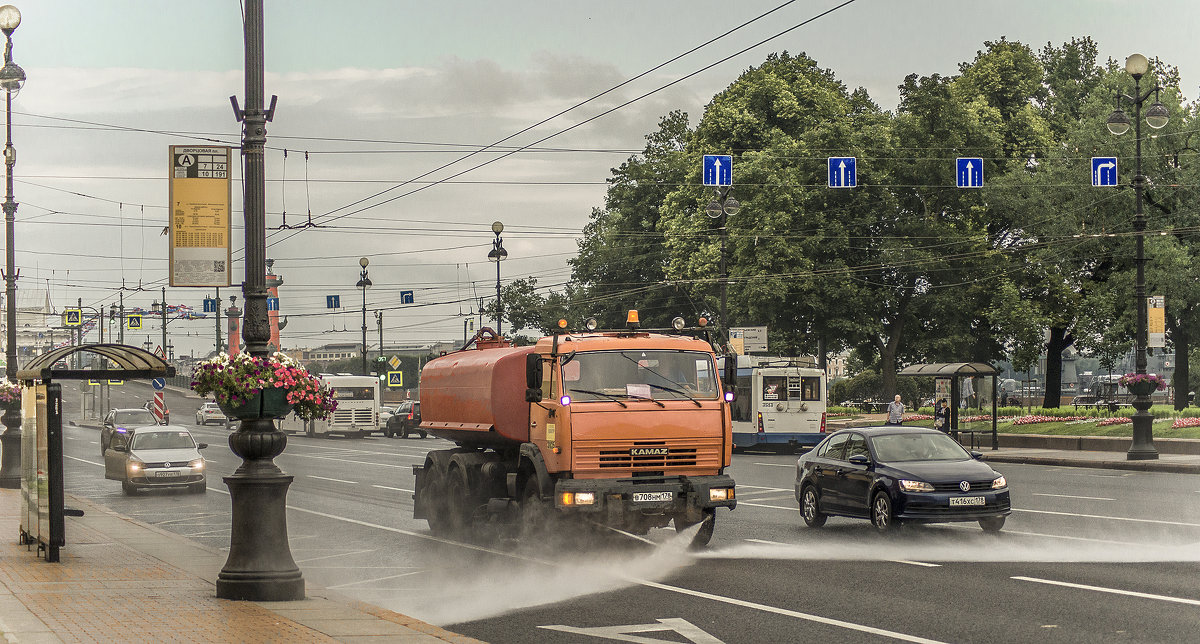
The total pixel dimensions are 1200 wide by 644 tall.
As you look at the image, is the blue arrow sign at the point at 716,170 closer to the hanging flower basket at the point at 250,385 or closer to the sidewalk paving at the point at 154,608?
the sidewalk paving at the point at 154,608

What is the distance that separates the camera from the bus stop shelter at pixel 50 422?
1480 centimetres

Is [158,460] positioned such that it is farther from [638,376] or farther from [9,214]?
[638,376]

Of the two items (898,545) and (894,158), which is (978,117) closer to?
(894,158)

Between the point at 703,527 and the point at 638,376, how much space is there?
6.82 feet

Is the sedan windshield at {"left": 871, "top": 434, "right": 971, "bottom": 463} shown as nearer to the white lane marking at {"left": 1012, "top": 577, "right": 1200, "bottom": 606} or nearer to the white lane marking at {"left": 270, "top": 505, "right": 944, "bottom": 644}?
the white lane marking at {"left": 1012, "top": 577, "right": 1200, "bottom": 606}

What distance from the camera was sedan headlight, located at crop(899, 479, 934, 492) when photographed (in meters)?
16.8

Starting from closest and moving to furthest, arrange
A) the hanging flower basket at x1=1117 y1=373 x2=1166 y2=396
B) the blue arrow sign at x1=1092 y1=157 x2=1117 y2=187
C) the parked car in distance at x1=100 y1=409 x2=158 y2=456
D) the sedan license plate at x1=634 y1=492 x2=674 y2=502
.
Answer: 1. the sedan license plate at x1=634 y1=492 x2=674 y2=502
2. the hanging flower basket at x1=1117 y1=373 x2=1166 y2=396
3. the blue arrow sign at x1=1092 y1=157 x2=1117 y2=187
4. the parked car in distance at x1=100 y1=409 x2=158 y2=456

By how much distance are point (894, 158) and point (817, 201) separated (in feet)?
11.8

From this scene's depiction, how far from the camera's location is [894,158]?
53.7 metres

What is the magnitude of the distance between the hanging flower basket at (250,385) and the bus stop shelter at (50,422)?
3.45 m

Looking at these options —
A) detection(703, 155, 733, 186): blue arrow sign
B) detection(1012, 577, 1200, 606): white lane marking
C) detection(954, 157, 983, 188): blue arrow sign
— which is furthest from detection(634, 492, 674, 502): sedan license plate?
detection(954, 157, 983, 188): blue arrow sign

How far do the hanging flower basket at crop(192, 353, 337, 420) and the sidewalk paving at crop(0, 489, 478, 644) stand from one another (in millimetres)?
1764

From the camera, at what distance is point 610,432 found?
15453mm

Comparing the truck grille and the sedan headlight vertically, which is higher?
the truck grille
